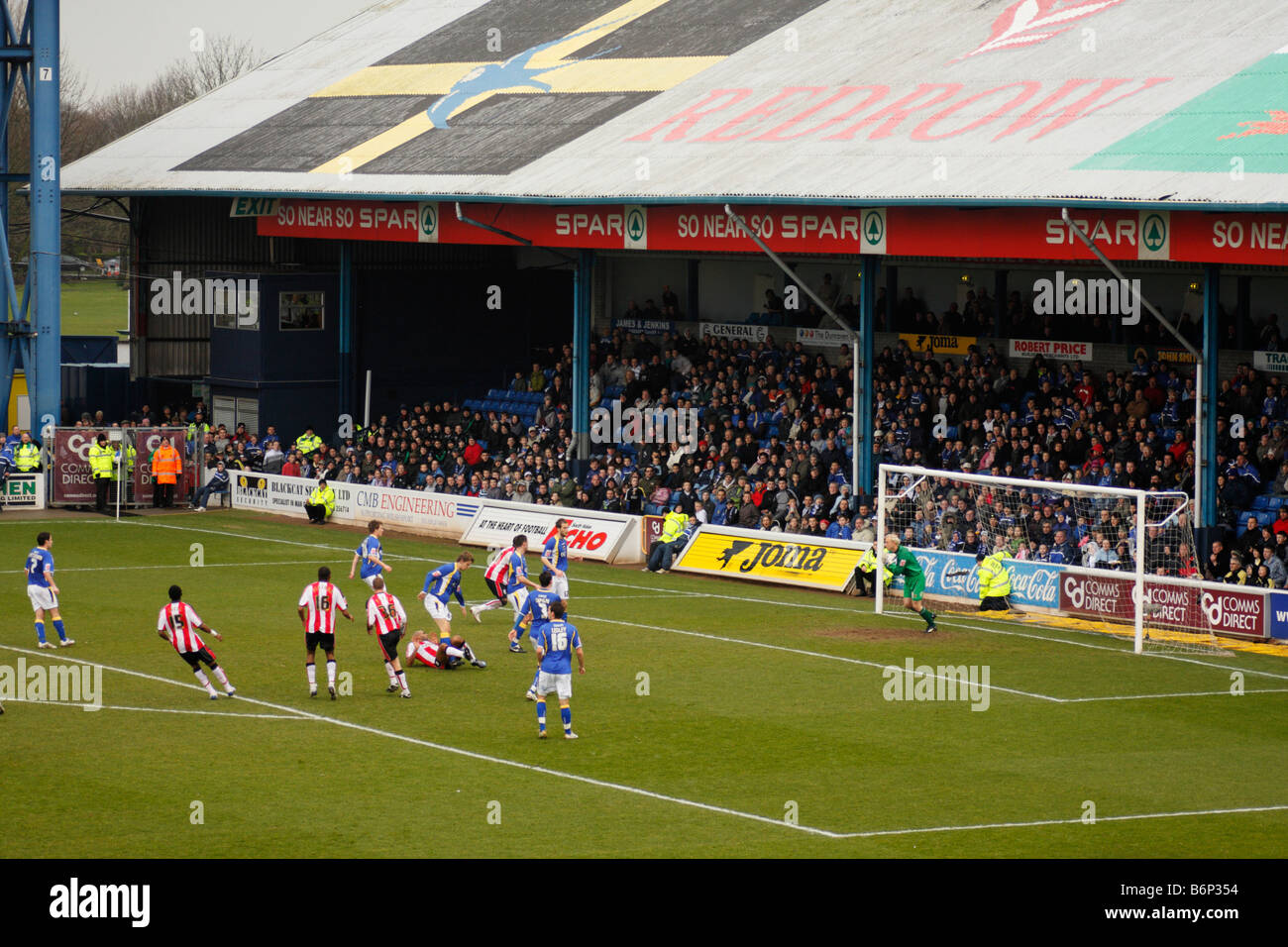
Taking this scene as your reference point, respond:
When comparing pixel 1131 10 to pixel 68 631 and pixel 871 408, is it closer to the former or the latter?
pixel 871 408

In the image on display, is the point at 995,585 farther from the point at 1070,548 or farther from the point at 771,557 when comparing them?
the point at 771,557

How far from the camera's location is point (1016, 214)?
32812mm

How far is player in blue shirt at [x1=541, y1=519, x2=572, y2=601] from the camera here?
28.5 metres

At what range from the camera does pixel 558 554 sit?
29.2 meters

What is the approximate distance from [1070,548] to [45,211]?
2770 centimetres

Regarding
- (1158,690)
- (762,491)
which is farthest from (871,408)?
(1158,690)

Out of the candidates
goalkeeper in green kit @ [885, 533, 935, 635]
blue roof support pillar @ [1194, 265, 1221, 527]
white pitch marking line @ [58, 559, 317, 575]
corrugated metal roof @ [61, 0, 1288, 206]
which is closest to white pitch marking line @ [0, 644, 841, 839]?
white pitch marking line @ [58, 559, 317, 575]

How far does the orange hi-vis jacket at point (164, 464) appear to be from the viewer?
4428cm

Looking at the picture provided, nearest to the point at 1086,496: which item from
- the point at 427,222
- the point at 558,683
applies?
the point at 558,683

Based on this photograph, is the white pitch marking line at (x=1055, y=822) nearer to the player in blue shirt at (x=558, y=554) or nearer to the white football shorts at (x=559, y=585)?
the player in blue shirt at (x=558, y=554)

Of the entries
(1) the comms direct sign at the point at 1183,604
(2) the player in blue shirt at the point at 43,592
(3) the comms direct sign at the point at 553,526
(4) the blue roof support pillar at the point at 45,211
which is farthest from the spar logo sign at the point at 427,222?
(1) the comms direct sign at the point at 1183,604

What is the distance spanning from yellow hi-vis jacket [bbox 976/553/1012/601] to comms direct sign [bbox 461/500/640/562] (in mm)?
8608
